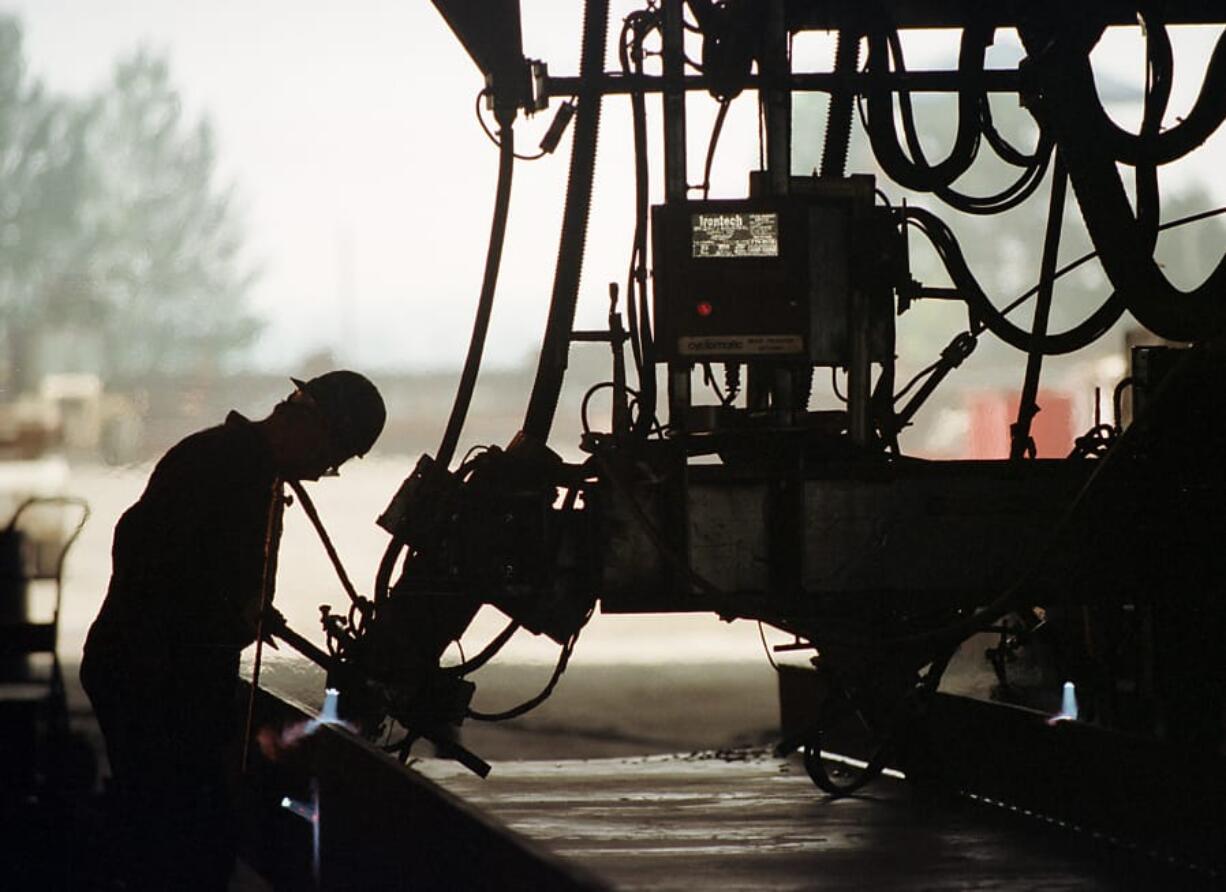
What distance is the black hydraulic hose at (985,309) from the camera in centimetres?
529

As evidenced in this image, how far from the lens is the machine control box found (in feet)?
15.6

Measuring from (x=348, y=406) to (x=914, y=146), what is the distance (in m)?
2.37

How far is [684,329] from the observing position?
4.76 meters

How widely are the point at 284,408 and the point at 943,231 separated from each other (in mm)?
2214

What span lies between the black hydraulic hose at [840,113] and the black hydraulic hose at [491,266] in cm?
99

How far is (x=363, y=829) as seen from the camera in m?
3.60

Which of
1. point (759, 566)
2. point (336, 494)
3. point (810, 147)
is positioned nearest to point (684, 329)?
point (759, 566)

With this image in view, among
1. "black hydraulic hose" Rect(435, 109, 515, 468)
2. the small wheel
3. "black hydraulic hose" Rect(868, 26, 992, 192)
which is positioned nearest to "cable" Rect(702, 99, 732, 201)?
"black hydraulic hose" Rect(868, 26, 992, 192)

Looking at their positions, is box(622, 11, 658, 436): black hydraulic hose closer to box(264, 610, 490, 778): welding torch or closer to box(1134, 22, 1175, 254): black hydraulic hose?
box(264, 610, 490, 778): welding torch

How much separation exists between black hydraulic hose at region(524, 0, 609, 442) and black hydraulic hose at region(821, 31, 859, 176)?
78 cm

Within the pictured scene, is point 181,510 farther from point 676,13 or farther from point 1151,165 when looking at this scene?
point 1151,165

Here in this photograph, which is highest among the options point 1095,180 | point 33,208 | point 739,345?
point 33,208

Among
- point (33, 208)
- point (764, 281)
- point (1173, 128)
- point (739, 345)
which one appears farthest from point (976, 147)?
point (33, 208)

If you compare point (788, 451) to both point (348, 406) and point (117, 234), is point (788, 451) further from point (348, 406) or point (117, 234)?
point (117, 234)
